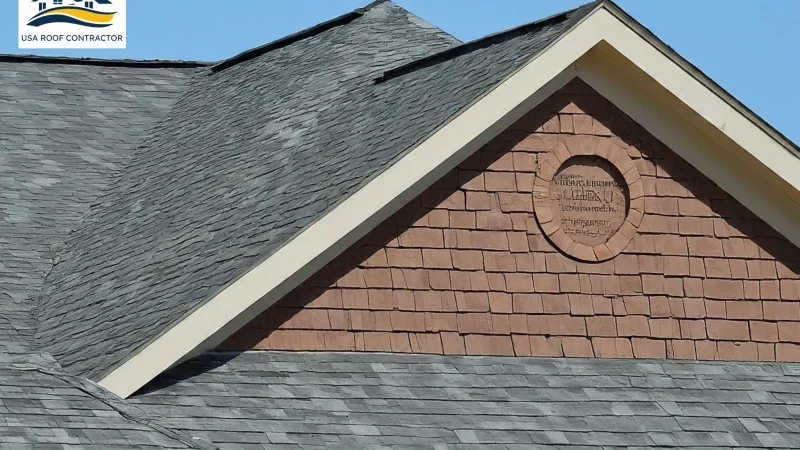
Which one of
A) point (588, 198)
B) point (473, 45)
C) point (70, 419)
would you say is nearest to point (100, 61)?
point (473, 45)

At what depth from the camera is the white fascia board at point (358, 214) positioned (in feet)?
40.8

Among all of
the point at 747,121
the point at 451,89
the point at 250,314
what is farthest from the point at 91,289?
the point at 747,121

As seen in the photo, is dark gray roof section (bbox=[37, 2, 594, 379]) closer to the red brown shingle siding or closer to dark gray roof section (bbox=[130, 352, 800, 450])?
the red brown shingle siding

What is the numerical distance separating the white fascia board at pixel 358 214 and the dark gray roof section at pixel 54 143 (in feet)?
7.36

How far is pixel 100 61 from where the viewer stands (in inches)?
902

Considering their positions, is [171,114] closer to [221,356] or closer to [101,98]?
[101,98]

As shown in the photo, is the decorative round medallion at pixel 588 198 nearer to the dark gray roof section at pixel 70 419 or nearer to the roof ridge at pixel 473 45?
the roof ridge at pixel 473 45

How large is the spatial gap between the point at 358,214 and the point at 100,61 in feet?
34.8

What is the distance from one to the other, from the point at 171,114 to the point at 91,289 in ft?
21.2

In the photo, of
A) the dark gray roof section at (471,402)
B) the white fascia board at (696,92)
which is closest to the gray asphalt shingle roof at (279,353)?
the dark gray roof section at (471,402)

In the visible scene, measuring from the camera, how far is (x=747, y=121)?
14531mm

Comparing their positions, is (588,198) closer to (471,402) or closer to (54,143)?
(471,402)

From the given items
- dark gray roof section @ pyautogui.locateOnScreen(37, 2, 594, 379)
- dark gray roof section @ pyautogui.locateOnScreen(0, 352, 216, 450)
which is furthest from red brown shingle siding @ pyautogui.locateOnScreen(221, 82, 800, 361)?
dark gray roof section @ pyautogui.locateOnScreen(0, 352, 216, 450)

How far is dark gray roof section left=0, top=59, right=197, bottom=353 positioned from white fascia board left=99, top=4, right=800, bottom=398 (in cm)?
226
